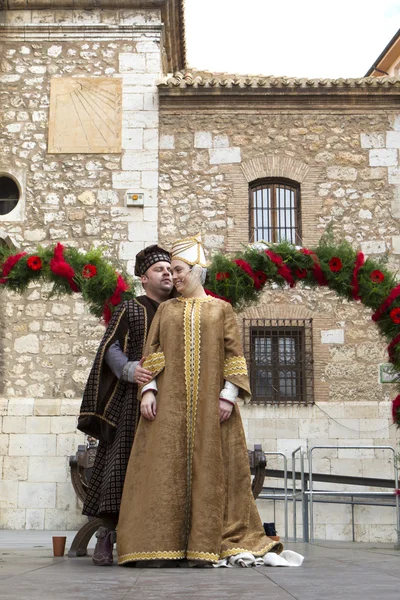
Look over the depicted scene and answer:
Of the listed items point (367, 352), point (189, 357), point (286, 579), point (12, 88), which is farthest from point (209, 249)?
point (286, 579)

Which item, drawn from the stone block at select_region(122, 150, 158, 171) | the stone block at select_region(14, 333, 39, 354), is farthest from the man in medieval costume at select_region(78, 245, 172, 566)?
the stone block at select_region(122, 150, 158, 171)

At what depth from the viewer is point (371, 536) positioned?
39.9ft

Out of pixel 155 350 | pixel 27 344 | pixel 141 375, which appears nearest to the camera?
pixel 141 375

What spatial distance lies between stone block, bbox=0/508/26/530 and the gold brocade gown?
8.27m

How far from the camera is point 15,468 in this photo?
12.5 meters

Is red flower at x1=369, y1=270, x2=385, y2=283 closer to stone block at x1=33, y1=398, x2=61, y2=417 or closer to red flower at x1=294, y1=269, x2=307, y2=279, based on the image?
red flower at x1=294, y1=269, x2=307, y2=279

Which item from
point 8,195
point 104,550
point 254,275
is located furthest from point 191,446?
point 8,195

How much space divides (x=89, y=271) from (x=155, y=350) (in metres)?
2.35

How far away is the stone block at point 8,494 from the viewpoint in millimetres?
12312

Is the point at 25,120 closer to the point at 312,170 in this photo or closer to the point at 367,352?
the point at 312,170

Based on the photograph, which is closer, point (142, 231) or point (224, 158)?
point (142, 231)

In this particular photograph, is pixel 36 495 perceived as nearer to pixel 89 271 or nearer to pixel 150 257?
pixel 89 271

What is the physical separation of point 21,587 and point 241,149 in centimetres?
1084

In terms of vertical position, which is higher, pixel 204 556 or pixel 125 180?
pixel 125 180
